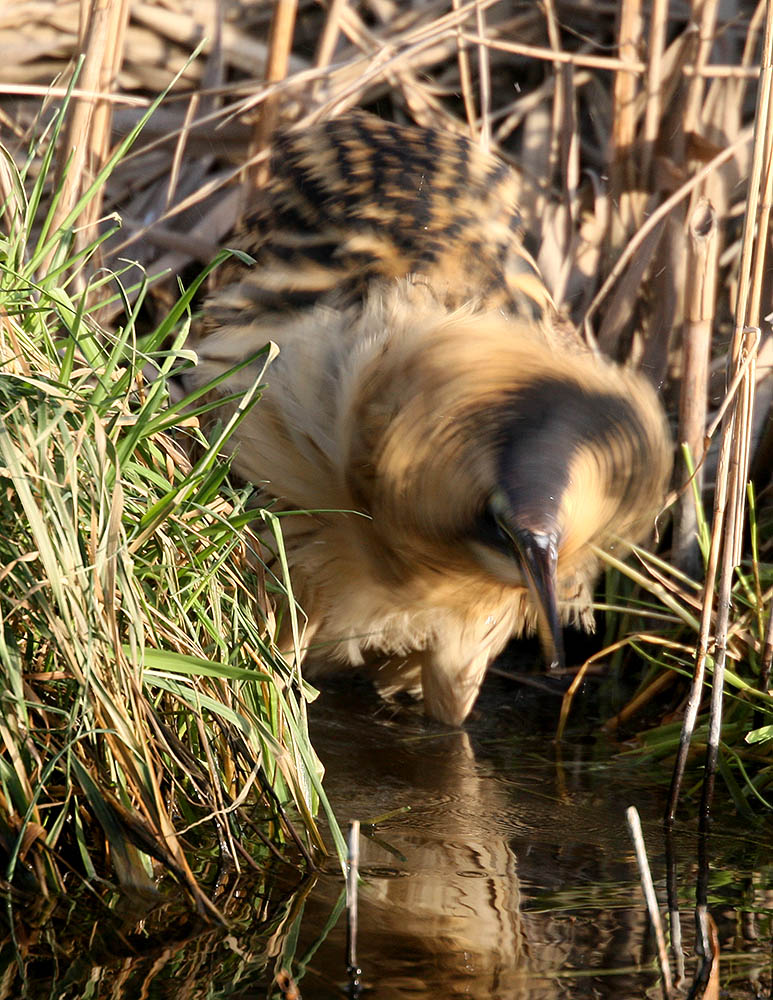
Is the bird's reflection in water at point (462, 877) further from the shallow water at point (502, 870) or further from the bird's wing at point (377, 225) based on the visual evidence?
the bird's wing at point (377, 225)

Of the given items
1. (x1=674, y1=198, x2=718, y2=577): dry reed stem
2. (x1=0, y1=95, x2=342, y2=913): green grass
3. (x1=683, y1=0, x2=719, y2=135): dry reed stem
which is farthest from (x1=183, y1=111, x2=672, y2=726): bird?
(x1=683, y1=0, x2=719, y2=135): dry reed stem

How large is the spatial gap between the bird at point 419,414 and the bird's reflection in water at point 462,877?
10.8 inches

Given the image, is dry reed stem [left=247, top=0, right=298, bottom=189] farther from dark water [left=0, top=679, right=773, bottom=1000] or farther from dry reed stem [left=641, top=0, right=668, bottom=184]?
dark water [left=0, top=679, right=773, bottom=1000]

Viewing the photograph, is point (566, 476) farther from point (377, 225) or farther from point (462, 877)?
point (377, 225)

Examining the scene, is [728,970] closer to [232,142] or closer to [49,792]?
[49,792]

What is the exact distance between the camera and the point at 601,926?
1.85m

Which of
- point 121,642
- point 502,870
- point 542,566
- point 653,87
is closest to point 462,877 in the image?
point 502,870

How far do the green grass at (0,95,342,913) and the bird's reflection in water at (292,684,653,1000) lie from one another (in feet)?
0.51

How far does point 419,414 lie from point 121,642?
592 millimetres

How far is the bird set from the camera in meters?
2.08

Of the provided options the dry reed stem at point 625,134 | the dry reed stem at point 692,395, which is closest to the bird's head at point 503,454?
the dry reed stem at point 692,395

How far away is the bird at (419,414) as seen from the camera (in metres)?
2.08

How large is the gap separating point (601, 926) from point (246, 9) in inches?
124

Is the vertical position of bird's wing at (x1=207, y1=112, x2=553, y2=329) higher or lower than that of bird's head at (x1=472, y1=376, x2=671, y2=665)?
higher
